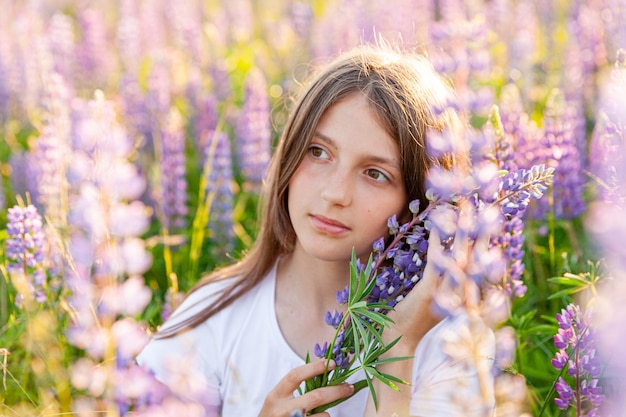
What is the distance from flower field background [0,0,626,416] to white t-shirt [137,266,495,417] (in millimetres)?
148

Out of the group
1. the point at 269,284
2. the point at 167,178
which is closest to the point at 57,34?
the point at 167,178

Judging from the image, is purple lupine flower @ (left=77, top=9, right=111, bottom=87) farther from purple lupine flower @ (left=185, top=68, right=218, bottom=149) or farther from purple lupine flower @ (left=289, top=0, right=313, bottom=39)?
purple lupine flower @ (left=289, top=0, right=313, bottom=39)

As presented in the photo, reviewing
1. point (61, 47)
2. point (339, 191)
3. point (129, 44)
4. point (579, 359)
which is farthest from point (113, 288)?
point (129, 44)

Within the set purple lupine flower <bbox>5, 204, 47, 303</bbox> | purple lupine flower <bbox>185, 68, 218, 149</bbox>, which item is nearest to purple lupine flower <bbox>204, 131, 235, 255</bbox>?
purple lupine flower <bbox>185, 68, 218, 149</bbox>

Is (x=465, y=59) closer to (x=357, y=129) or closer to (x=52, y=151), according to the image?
(x=357, y=129)

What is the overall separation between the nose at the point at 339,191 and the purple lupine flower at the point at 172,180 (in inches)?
66.9

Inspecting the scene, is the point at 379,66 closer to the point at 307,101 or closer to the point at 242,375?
the point at 307,101

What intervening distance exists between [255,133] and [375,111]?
1.94 metres

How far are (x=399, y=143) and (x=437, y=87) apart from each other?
1.08 ft

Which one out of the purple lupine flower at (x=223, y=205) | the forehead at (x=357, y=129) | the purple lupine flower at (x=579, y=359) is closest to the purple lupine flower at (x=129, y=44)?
the purple lupine flower at (x=223, y=205)

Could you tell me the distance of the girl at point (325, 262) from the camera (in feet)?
7.10

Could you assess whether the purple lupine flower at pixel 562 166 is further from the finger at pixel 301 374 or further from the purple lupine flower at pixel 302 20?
the purple lupine flower at pixel 302 20

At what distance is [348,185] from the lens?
2219mm

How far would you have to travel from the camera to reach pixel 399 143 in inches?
91.6
